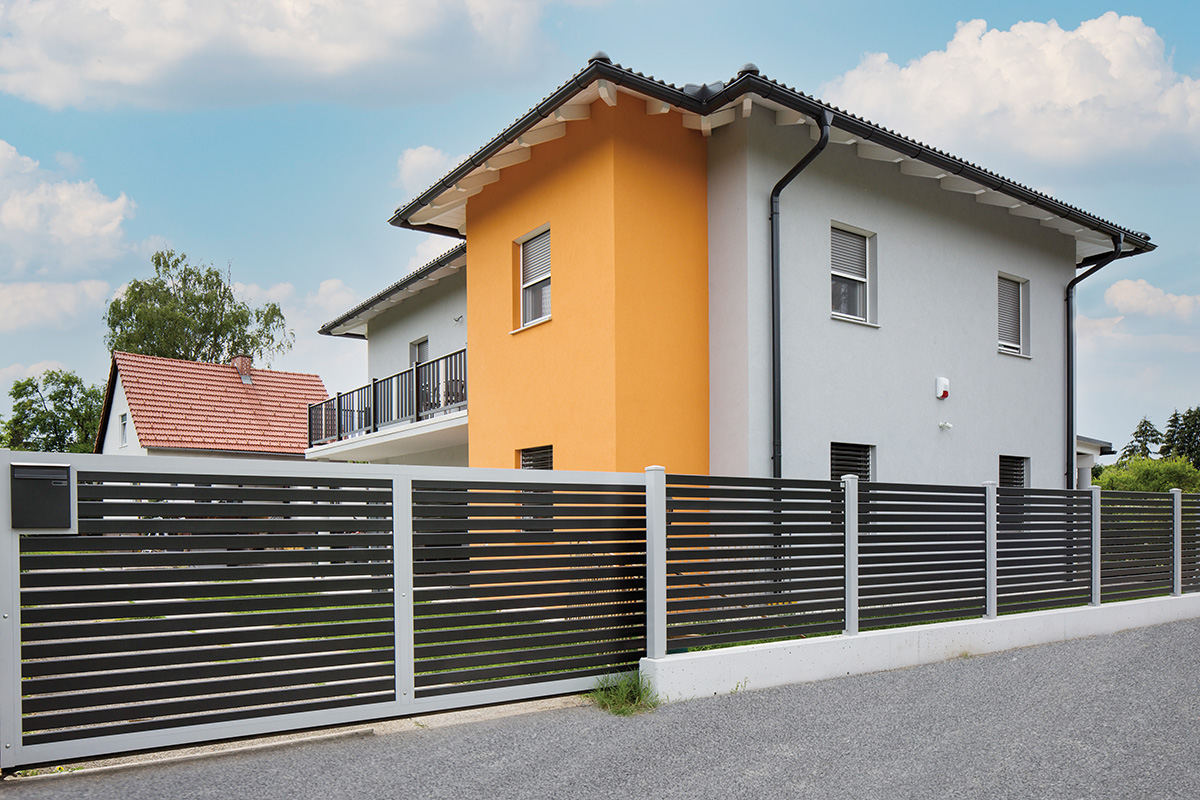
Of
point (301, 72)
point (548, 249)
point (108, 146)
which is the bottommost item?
point (548, 249)

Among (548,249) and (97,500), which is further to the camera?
(548,249)

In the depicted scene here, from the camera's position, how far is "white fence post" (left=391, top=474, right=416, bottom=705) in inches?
215

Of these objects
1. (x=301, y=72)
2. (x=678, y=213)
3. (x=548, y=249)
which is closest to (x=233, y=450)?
(x=301, y=72)

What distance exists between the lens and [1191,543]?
12.0m

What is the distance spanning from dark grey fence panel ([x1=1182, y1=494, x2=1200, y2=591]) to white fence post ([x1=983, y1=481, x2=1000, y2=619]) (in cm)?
511

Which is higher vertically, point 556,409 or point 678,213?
point 678,213

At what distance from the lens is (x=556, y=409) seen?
400 inches

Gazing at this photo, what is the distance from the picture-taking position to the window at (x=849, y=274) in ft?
35.8

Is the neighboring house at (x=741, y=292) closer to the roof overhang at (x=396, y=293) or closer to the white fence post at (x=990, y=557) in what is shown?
the roof overhang at (x=396, y=293)

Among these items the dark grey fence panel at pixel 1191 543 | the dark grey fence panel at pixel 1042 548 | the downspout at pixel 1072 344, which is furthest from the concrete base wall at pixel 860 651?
the downspout at pixel 1072 344

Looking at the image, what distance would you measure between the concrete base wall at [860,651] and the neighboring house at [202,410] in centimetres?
2095

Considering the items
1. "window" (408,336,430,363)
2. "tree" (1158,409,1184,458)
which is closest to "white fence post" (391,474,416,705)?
"window" (408,336,430,363)

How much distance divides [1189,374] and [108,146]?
4530cm

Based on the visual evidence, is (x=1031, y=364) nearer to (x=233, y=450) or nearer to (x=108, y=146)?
(x=233, y=450)
